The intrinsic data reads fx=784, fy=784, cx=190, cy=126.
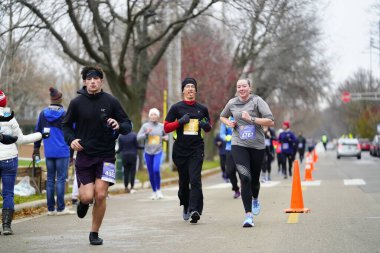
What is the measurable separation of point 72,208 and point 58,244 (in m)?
5.72

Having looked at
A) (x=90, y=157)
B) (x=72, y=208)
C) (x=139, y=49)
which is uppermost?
(x=139, y=49)

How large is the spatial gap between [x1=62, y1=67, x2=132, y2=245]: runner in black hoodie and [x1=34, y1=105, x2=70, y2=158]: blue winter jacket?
3.76m

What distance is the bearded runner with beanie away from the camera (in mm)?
11109

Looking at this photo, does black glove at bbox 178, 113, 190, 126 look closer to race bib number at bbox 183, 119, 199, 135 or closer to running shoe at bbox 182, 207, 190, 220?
race bib number at bbox 183, 119, 199, 135

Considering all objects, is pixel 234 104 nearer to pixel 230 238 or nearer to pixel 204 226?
pixel 204 226

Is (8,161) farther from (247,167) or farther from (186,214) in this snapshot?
(247,167)

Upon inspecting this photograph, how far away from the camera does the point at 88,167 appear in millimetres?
8891

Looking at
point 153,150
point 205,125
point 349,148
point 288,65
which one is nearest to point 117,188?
point 153,150

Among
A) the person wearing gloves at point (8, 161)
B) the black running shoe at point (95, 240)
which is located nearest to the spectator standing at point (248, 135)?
the black running shoe at point (95, 240)

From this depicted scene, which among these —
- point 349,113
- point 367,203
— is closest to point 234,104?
point 367,203

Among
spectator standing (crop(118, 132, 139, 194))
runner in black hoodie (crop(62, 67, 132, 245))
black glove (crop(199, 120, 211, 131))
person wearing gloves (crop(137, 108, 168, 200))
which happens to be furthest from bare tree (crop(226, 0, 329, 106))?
runner in black hoodie (crop(62, 67, 132, 245))

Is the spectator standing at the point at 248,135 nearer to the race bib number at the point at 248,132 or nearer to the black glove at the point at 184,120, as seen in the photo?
the race bib number at the point at 248,132

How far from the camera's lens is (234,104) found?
36.2 feet

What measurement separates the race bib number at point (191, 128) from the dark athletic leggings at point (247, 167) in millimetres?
676
